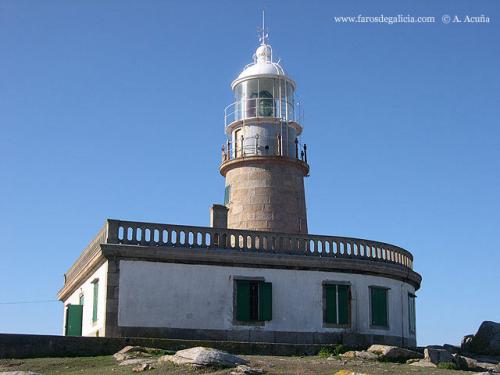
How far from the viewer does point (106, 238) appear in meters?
25.8

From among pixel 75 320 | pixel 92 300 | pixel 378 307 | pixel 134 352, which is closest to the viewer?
pixel 134 352

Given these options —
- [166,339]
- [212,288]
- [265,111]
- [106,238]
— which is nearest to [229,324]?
[212,288]

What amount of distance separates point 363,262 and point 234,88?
9440 millimetres

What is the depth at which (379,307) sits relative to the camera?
1125 inches

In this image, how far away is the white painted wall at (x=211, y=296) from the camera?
1003 inches

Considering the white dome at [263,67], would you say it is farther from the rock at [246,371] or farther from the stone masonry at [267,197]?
the rock at [246,371]

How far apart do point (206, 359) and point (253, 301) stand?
7.48m

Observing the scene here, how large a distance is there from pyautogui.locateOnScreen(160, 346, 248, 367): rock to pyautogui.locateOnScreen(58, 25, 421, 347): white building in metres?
5.48

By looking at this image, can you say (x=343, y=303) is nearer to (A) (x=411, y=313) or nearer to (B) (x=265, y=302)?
(B) (x=265, y=302)

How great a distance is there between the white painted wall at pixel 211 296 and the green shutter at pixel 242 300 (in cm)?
23

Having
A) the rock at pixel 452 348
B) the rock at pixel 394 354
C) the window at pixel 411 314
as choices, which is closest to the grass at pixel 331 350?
the rock at pixel 394 354

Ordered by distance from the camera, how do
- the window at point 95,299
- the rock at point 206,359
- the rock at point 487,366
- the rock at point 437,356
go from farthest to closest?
the window at point 95,299, the rock at point 487,366, the rock at point 437,356, the rock at point 206,359

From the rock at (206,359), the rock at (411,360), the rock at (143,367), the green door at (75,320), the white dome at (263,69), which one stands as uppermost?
the white dome at (263,69)

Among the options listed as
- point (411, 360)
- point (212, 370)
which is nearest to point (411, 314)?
point (411, 360)
